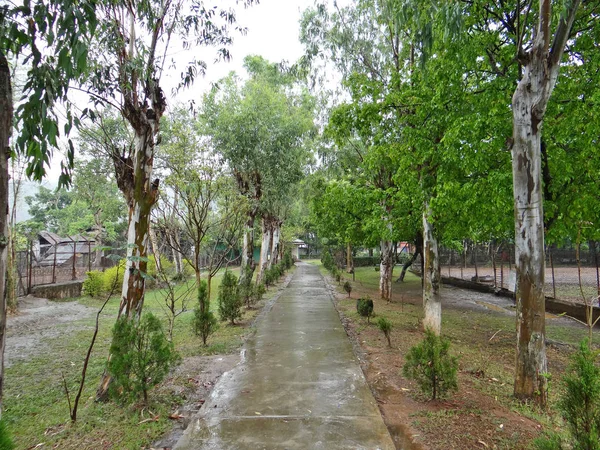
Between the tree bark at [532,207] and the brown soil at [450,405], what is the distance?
51 centimetres

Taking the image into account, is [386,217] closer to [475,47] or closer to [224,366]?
[475,47]

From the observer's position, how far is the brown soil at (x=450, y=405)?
139 inches

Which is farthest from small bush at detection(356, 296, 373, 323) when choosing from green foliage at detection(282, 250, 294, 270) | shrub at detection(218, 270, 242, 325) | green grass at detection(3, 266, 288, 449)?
green foliage at detection(282, 250, 294, 270)

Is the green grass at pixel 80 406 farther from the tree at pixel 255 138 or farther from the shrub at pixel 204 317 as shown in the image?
the tree at pixel 255 138

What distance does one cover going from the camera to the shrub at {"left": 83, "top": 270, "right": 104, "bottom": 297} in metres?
16.2

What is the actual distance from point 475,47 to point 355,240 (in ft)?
33.7

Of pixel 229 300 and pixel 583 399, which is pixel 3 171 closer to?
pixel 583 399

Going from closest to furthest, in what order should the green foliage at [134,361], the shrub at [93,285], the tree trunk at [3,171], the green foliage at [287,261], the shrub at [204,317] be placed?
the tree trunk at [3,171]
the green foliage at [134,361]
the shrub at [204,317]
the shrub at [93,285]
the green foliage at [287,261]

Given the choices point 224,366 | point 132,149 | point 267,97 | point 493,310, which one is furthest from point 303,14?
point 493,310

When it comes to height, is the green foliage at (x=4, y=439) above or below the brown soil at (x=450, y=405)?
above

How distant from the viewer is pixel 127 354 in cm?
414

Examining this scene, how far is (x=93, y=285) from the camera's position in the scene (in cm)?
1634

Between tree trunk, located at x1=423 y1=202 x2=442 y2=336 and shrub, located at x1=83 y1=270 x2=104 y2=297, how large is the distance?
14190 mm

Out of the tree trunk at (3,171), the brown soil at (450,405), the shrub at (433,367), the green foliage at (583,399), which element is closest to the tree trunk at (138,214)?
the tree trunk at (3,171)
